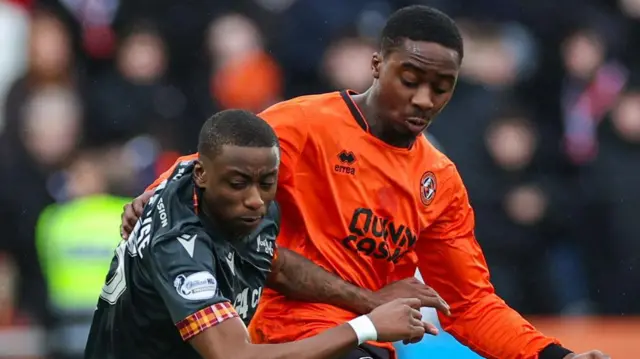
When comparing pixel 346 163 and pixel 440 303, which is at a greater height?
pixel 346 163

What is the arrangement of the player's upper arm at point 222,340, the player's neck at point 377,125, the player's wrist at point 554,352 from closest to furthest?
the player's upper arm at point 222,340 < the player's wrist at point 554,352 < the player's neck at point 377,125

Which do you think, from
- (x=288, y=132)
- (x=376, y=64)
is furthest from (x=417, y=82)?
(x=288, y=132)

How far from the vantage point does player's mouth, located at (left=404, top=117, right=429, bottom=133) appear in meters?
6.09

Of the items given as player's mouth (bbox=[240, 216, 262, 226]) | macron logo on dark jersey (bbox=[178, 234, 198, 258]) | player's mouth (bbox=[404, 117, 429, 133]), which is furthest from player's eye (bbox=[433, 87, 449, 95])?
macron logo on dark jersey (bbox=[178, 234, 198, 258])

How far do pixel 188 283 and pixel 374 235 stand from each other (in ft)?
4.15

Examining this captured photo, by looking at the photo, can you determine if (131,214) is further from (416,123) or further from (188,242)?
(416,123)

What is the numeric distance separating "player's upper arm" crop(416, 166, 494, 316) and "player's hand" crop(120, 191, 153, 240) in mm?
1476

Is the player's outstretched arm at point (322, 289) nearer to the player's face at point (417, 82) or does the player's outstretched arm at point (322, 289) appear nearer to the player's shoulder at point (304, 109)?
the player's shoulder at point (304, 109)

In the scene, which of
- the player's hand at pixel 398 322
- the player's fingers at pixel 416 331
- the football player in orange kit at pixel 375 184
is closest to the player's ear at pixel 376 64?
the football player in orange kit at pixel 375 184

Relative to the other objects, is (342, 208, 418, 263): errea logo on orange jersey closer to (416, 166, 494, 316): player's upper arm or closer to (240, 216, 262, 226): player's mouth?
(416, 166, 494, 316): player's upper arm

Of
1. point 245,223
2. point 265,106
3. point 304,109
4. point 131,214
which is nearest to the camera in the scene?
point 245,223

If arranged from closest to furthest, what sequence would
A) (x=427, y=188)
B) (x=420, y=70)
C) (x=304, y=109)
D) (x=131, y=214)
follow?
(x=131, y=214) < (x=420, y=70) < (x=304, y=109) < (x=427, y=188)

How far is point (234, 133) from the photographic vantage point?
17.8ft

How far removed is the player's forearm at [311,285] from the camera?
6.13 meters
